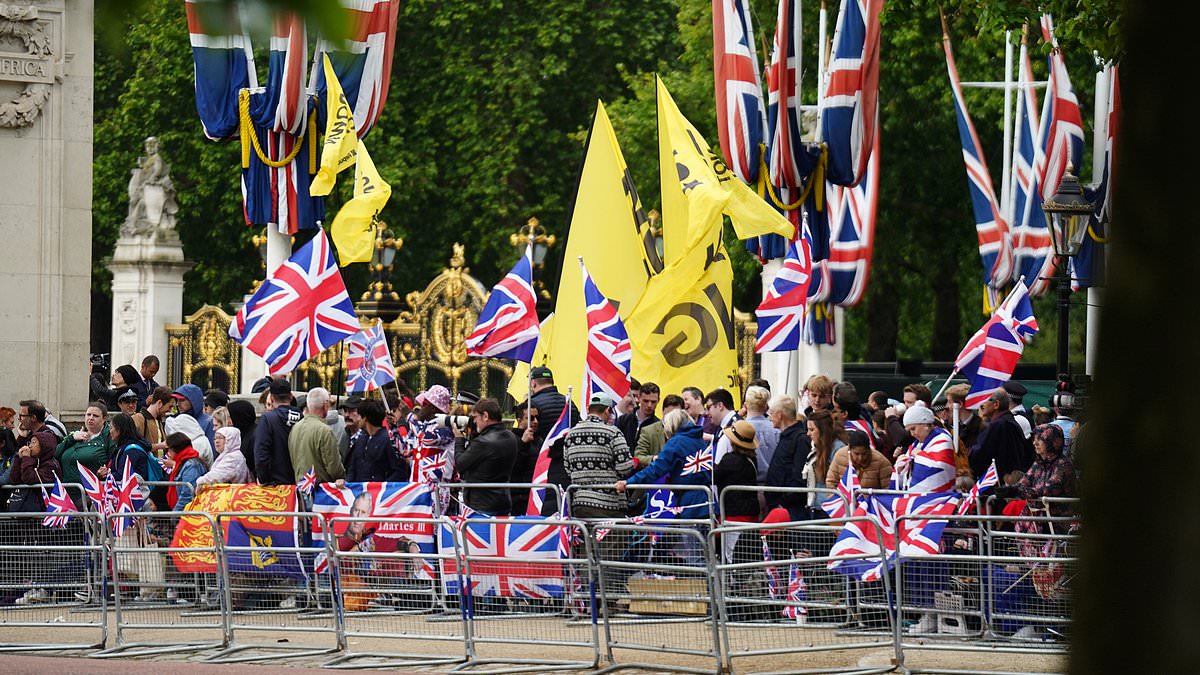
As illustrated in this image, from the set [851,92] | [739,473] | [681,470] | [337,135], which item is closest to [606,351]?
[681,470]

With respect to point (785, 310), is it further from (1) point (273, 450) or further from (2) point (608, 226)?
(1) point (273, 450)

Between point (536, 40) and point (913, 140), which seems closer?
point (913, 140)

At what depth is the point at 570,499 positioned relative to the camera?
1397 cm

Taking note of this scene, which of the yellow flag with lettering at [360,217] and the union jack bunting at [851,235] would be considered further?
the union jack bunting at [851,235]

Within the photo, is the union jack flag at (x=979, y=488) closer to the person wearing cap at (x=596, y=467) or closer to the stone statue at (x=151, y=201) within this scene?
the person wearing cap at (x=596, y=467)

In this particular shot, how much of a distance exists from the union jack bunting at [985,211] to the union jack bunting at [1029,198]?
0.64 feet

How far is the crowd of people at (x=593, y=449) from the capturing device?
13.3 meters

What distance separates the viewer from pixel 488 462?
47.3 ft

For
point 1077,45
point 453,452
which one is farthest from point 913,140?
point 453,452

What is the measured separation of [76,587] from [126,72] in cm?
3390

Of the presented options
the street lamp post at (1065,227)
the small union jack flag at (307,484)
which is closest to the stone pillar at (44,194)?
the small union jack flag at (307,484)

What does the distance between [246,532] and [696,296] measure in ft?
14.4

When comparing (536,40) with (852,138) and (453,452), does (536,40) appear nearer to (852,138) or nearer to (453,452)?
(852,138)

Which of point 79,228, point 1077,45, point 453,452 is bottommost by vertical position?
point 453,452
